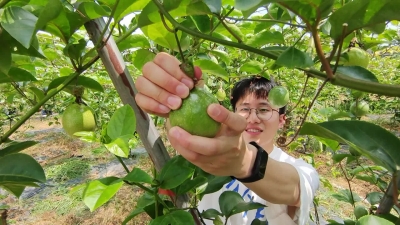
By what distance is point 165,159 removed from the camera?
32.4 inches

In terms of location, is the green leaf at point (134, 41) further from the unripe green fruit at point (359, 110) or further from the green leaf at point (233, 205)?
the unripe green fruit at point (359, 110)

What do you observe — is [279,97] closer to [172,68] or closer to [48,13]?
[172,68]

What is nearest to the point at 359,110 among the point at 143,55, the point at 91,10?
the point at 143,55

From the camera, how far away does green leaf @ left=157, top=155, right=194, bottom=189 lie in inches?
26.6

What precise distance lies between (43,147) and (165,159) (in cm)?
665

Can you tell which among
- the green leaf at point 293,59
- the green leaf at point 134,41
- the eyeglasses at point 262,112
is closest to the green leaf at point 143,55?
the green leaf at point 134,41

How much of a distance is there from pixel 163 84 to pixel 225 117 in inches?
5.7

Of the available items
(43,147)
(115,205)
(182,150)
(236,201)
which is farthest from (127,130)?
(43,147)

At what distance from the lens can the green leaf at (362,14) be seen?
0.51m

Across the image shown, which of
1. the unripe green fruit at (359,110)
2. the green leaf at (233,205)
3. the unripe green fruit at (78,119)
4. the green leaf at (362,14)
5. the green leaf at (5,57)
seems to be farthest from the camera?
the unripe green fruit at (359,110)

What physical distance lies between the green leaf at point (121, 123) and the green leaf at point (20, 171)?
6.7 inches

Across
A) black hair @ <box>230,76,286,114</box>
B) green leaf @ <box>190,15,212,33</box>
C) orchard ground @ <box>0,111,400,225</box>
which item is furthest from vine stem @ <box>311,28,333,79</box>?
orchard ground @ <box>0,111,400,225</box>

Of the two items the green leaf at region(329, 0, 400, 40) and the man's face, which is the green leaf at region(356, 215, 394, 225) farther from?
the man's face

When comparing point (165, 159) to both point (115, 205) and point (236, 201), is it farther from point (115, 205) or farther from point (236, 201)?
point (115, 205)
